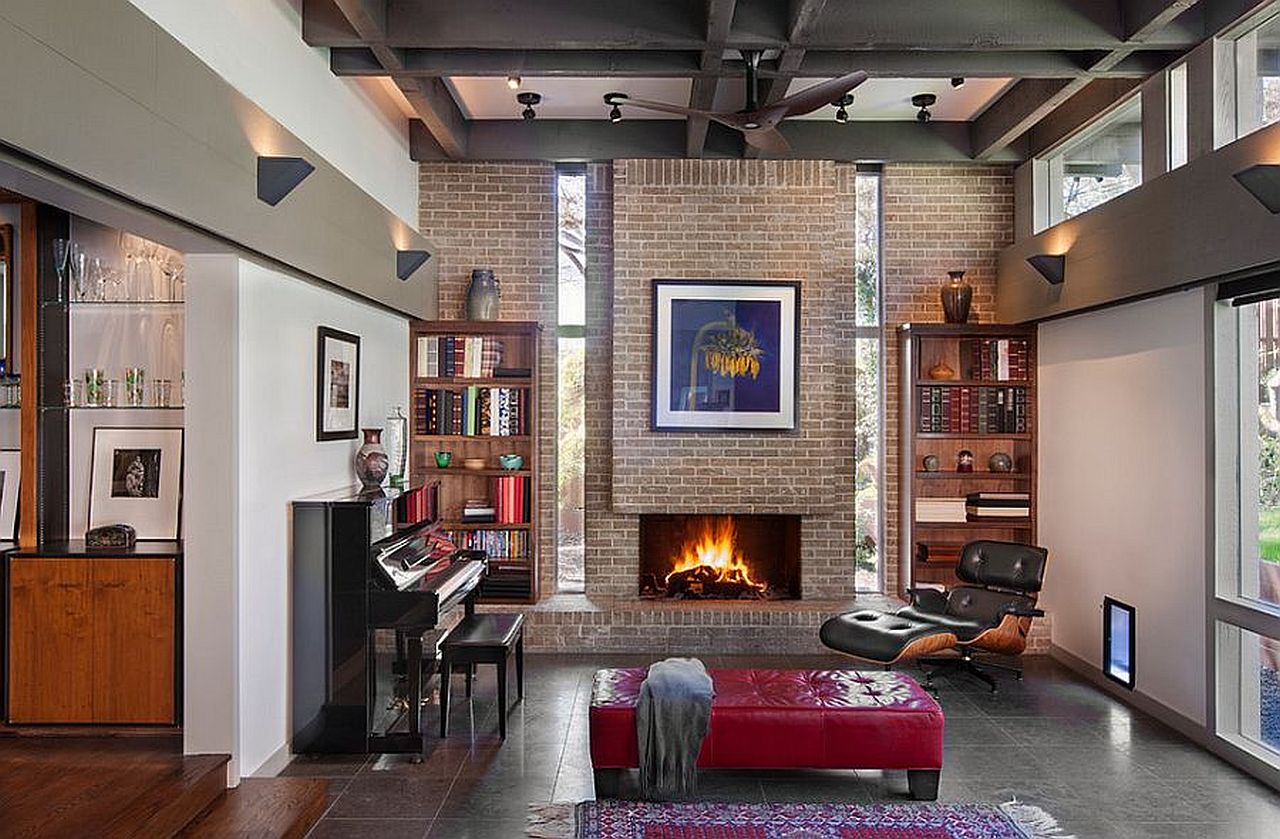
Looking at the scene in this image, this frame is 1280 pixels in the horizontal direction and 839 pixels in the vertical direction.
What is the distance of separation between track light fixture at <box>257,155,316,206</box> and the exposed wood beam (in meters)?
4.23

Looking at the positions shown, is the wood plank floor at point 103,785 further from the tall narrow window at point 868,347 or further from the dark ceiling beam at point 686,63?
the tall narrow window at point 868,347

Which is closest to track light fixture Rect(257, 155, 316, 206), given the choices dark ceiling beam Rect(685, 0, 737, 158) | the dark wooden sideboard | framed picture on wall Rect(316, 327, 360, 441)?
framed picture on wall Rect(316, 327, 360, 441)

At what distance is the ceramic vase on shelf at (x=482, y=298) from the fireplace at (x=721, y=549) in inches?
76.0

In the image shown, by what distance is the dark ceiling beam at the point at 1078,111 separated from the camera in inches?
235

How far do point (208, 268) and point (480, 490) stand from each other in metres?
3.57

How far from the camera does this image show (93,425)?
4824 millimetres

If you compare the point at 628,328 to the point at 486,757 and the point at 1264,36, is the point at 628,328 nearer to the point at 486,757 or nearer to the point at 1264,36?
the point at 486,757

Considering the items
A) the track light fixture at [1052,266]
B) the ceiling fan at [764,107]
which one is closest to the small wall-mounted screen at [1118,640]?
the track light fixture at [1052,266]

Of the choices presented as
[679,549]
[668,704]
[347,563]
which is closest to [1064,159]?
[679,549]

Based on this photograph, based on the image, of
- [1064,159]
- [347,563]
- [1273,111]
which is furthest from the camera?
[1064,159]

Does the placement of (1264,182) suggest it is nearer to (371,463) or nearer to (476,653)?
(476,653)

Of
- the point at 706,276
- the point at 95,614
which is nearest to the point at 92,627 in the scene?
the point at 95,614

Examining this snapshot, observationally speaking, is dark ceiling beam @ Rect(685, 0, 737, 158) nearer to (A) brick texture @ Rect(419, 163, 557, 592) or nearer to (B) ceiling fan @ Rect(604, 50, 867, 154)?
(B) ceiling fan @ Rect(604, 50, 867, 154)

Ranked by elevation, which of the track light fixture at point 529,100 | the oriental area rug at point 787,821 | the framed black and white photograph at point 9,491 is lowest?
the oriental area rug at point 787,821
